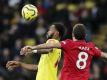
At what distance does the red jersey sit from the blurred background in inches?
293

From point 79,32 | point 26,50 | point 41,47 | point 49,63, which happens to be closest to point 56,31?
point 49,63

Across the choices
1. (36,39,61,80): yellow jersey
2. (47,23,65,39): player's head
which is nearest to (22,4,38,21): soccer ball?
(47,23,65,39): player's head

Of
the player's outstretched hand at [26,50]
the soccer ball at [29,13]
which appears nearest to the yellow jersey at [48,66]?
the player's outstretched hand at [26,50]

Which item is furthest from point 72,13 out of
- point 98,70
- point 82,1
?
point 98,70

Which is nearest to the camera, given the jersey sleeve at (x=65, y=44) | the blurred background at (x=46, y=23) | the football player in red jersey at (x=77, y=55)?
the jersey sleeve at (x=65, y=44)

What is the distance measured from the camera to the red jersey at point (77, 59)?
14.1 meters

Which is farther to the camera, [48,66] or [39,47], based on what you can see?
[48,66]

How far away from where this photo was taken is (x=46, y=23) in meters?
24.3

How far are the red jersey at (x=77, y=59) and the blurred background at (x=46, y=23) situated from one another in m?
A: 7.44

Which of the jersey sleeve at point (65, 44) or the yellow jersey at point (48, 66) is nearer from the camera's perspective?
the jersey sleeve at point (65, 44)

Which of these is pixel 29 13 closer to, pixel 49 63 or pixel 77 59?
pixel 49 63

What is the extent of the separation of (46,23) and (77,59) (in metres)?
10.3

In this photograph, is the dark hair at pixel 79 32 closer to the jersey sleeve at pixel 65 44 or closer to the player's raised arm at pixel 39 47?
the jersey sleeve at pixel 65 44

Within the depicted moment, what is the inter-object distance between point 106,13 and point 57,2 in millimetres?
2012
